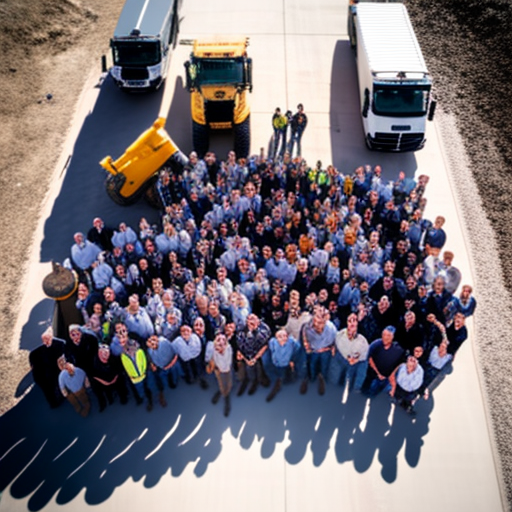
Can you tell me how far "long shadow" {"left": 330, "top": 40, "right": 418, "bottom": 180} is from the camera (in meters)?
14.9

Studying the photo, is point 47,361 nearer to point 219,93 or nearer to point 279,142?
point 219,93

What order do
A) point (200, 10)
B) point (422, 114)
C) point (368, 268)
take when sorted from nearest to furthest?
point (368, 268)
point (422, 114)
point (200, 10)

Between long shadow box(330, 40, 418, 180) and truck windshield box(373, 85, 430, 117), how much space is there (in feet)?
4.08

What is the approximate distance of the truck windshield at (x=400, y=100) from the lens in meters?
14.4

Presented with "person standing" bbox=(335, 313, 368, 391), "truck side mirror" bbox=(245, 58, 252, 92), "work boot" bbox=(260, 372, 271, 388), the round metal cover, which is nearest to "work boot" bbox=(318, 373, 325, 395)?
"person standing" bbox=(335, 313, 368, 391)

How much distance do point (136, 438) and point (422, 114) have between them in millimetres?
10604

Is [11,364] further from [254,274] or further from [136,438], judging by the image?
[254,274]

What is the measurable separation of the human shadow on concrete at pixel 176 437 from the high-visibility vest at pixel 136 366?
1.05 metres

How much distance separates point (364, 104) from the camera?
15.4 metres

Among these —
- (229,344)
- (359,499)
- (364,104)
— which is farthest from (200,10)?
(359,499)

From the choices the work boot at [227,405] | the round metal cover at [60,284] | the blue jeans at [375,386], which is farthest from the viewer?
the round metal cover at [60,284]

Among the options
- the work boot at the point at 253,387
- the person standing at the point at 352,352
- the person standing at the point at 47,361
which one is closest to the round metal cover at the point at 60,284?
the person standing at the point at 47,361

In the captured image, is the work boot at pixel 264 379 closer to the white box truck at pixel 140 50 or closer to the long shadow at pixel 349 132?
the long shadow at pixel 349 132

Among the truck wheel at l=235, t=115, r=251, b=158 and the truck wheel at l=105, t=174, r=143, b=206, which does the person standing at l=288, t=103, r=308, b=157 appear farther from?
the truck wheel at l=105, t=174, r=143, b=206
